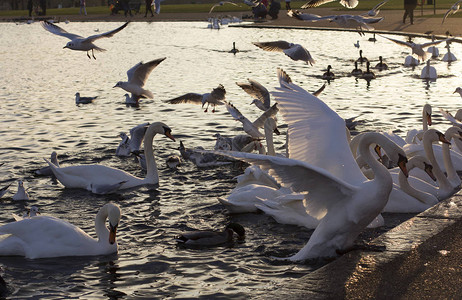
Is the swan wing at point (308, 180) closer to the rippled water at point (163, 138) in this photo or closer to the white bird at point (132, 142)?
the rippled water at point (163, 138)

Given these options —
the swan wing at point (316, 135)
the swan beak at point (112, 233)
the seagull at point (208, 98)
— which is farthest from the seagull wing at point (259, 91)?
the swan beak at point (112, 233)

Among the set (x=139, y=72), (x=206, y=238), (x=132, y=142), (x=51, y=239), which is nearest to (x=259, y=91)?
(x=132, y=142)

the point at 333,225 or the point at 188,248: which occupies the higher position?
the point at 333,225

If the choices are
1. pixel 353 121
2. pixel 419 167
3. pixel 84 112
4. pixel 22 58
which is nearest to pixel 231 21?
pixel 22 58

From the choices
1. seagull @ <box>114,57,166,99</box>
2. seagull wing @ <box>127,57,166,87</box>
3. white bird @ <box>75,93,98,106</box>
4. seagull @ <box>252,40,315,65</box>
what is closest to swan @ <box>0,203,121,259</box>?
seagull @ <box>252,40,315,65</box>

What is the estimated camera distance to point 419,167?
1042 cm

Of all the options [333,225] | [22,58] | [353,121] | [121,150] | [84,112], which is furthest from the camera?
[22,58]

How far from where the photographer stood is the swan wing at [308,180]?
616cm

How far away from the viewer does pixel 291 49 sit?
1523 centimetres

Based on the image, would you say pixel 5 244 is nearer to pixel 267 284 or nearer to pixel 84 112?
pixel 267 284

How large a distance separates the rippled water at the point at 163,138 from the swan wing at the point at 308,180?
78 cm

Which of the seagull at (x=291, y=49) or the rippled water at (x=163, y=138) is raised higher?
the seagull at (x=291, y=49)

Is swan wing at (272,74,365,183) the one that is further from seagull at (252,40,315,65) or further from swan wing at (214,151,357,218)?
seagull at (252,40,315,65)

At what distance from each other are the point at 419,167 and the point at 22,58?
2306 cm
